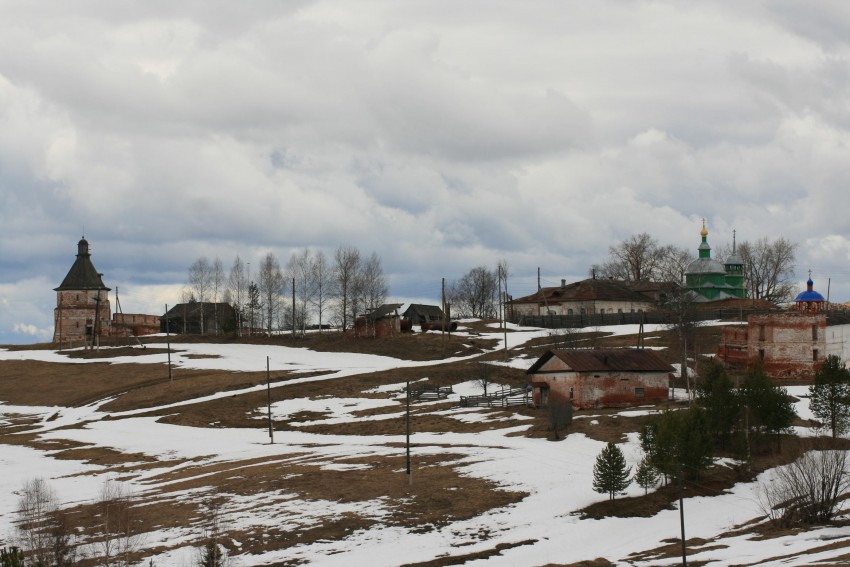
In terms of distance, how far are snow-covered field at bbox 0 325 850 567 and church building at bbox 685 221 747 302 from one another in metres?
55.9

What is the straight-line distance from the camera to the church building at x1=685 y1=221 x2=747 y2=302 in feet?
423

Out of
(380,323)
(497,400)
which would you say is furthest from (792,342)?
(380,323)

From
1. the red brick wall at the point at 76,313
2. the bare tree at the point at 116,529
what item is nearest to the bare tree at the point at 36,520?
the bare tree at the point at 116,529

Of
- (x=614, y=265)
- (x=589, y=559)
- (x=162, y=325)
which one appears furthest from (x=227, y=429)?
(x=614, y=265)

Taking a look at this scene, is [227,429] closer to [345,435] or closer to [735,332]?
[345,435]

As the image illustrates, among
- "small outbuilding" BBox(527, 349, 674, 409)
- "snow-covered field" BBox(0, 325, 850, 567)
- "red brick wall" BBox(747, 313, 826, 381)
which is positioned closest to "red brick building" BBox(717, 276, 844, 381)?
"red brick wall" BBox(747, 313, 826, 381)

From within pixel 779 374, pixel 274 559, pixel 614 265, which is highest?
pixel 614 265

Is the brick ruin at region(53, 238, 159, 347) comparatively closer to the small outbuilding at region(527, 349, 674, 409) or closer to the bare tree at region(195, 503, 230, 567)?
the small outbuilding at region(527, 349, 674, 409)

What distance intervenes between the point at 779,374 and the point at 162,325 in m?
101

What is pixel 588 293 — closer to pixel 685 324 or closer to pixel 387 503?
pixel 685 324

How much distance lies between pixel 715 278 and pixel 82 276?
89045 mm

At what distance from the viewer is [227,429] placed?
7512 cm

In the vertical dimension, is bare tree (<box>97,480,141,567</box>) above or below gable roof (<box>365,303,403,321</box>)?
below

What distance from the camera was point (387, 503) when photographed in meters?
47.8
